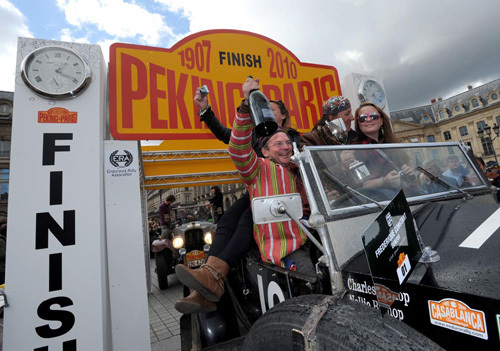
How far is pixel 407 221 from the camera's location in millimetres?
1049

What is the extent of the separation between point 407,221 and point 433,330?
1.23 ft

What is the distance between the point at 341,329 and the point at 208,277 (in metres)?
1.11

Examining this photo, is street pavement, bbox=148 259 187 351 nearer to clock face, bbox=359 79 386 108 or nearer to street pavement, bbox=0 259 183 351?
street pavement, bbox=0 259 183 351

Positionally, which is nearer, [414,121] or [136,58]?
[136,58]

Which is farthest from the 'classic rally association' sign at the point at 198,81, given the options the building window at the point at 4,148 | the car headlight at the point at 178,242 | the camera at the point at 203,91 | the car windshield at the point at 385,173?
the building window at the point at 4,148

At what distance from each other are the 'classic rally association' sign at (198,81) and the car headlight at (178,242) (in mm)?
3491

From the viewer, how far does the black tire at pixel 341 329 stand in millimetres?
759

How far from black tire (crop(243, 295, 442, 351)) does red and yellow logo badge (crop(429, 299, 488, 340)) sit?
124 mm

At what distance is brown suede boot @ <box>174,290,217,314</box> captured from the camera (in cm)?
170

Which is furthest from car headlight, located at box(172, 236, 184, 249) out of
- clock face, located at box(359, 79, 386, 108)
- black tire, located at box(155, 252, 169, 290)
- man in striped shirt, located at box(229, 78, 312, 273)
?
clock face, located at box(359, 79, 386, 108)

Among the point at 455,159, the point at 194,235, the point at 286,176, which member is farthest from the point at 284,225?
the point at 194,235

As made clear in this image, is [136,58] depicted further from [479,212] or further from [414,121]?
[414,121]

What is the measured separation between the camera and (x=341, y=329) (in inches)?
32.9

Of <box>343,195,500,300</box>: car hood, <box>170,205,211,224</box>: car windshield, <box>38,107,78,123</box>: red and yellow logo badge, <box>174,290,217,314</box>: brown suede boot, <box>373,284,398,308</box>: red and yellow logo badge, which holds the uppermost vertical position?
<box>38,107,78,123</box>: red and yellow logo badge
